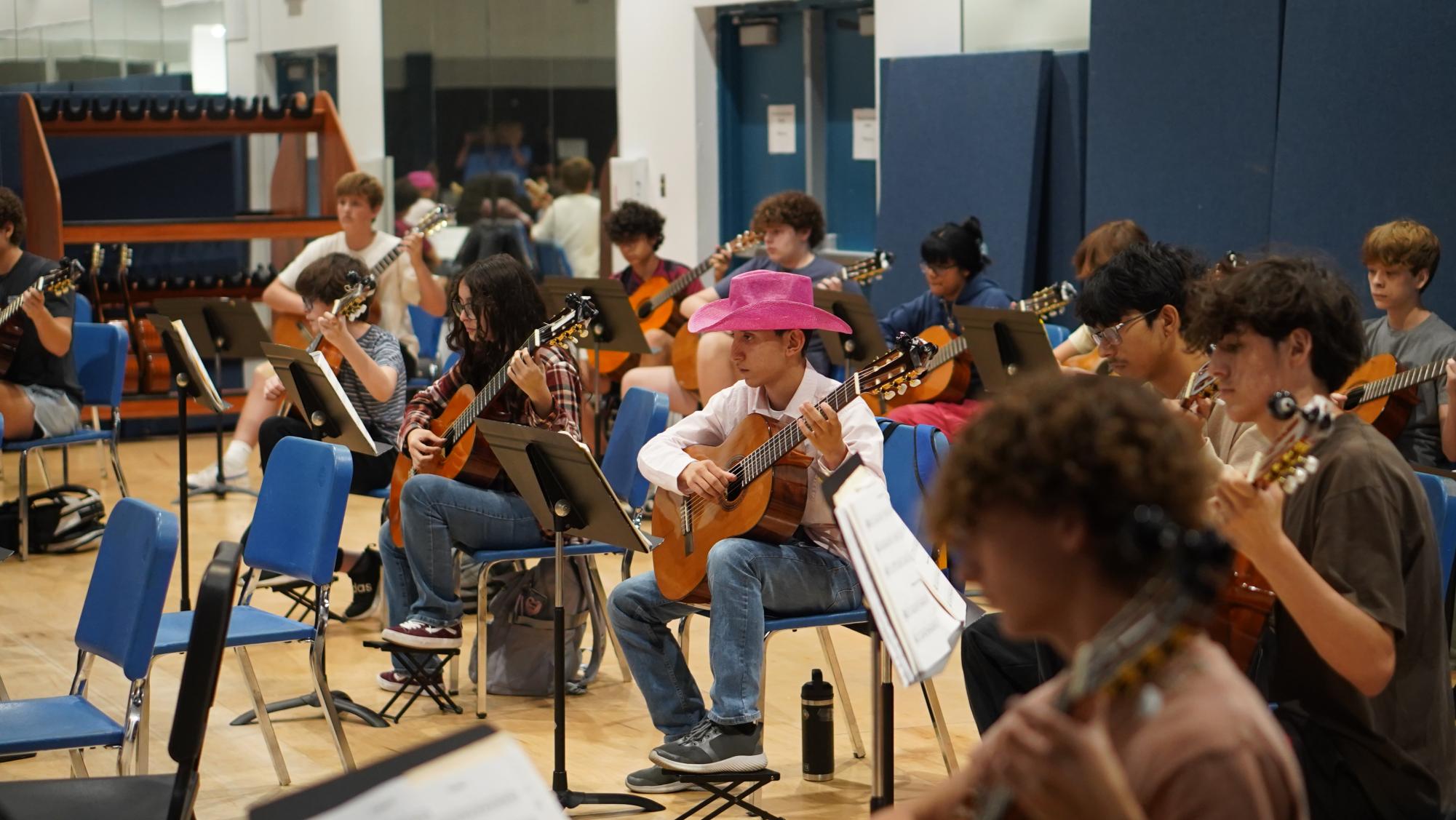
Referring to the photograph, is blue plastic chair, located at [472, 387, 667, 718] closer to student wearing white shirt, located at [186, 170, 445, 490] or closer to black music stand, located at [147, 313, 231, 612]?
black music stand, located at [147, 313, 231, 612]

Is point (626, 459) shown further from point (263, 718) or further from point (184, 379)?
point (184, 379)

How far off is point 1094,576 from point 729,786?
2.38 meters

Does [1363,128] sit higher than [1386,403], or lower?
higher

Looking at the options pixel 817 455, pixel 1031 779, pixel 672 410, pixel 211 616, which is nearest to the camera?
pixel 1031 779

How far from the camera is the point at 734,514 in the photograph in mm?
3686

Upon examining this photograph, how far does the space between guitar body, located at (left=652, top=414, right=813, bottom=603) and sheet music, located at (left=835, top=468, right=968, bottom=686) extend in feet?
3.95

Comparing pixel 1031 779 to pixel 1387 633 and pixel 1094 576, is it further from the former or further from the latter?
pixel 1387 633

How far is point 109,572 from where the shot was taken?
3119mm

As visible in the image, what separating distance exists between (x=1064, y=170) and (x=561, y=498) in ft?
14.8

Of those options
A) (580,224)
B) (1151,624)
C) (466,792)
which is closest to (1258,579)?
(1151,624)

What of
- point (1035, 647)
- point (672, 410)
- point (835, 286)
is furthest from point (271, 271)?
point (1035, 647)

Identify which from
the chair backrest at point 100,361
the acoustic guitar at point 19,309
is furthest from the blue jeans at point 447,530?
the chair backrest at point 100,361

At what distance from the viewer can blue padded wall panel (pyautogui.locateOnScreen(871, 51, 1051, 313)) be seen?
7.36 meters

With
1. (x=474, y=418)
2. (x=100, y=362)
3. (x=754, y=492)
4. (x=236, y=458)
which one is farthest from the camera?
(x=236, y=458)
